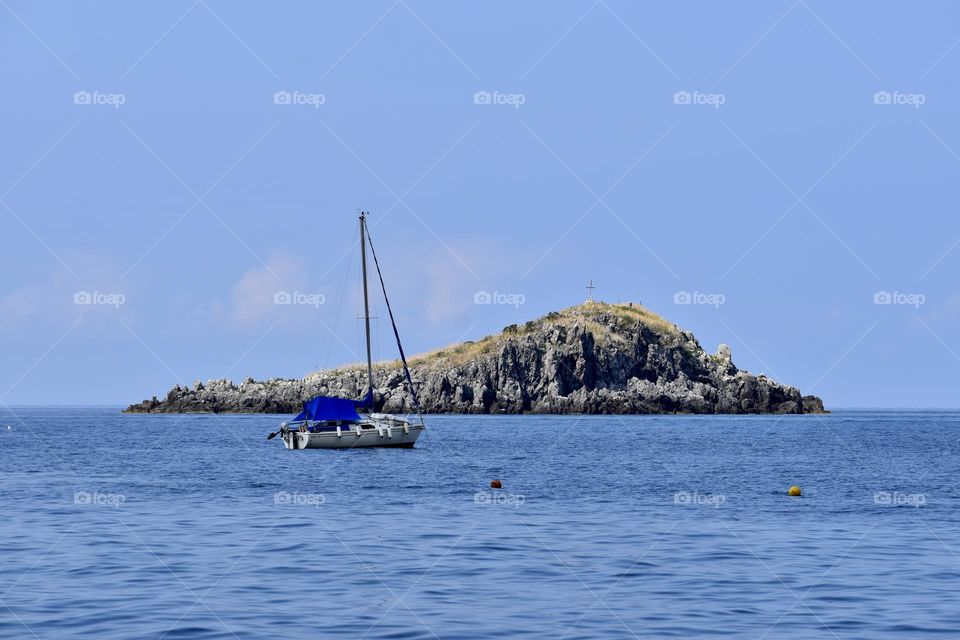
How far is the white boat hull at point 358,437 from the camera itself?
8538 centimetres

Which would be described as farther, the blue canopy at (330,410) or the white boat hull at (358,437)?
the blue canopy at (330,410)

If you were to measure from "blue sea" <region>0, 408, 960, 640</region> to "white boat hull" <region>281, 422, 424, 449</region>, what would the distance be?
1852cm

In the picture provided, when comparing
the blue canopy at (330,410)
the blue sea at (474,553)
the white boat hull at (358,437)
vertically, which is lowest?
the blue sea at (474,553)

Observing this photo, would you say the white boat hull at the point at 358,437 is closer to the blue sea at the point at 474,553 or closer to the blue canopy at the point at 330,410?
the blue canopy at the point at 330,410

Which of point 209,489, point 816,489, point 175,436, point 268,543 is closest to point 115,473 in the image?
point 209,489

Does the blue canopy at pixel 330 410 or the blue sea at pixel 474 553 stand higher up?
the blue canopy at pixel 330 410

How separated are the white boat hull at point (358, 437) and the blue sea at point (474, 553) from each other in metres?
18.5

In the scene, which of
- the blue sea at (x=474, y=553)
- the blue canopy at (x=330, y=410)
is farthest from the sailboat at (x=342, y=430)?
the blue sea at (x=474, y=553)

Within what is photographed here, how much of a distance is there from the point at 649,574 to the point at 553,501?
1821 cm

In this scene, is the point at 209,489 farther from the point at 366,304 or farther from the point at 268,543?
the point at 366,304

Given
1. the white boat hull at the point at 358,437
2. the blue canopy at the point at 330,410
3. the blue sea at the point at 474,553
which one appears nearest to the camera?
the blue sea at the point at 474,553

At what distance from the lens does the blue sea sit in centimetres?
2316

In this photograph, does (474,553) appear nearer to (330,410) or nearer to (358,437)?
(358,437)

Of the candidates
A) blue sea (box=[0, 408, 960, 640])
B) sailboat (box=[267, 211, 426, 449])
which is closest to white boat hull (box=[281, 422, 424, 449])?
sailboat (box=[267, 211, 426, 449])
